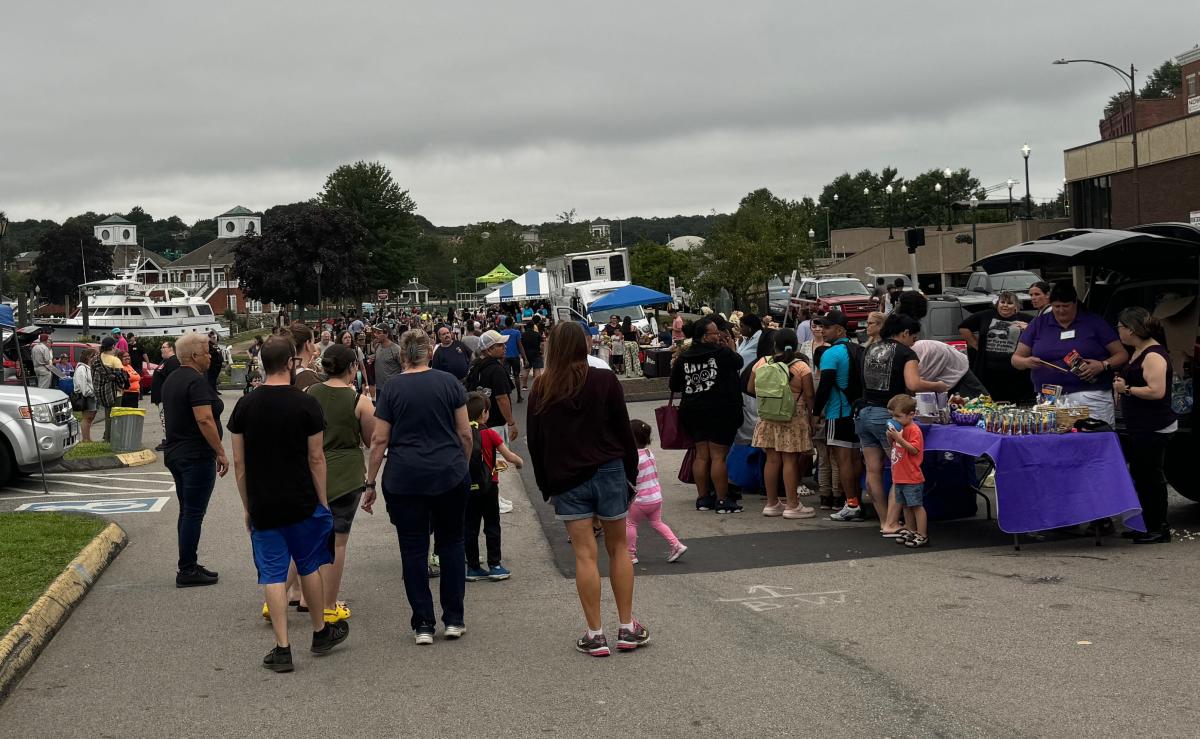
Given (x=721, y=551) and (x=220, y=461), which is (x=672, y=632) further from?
(x=220, y=461)

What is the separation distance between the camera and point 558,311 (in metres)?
44.3

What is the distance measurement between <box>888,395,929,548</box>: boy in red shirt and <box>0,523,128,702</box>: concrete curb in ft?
21.1

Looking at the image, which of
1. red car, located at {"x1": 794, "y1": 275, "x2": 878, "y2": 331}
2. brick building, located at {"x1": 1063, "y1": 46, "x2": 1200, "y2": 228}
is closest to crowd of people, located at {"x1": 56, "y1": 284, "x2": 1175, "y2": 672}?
red car, located at {"x1": 794, "y1": 275, "x2": 878, "y2": 331}

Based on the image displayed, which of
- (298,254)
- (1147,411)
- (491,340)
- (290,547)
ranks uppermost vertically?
(298,254)

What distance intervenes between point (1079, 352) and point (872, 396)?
1690 millimetres

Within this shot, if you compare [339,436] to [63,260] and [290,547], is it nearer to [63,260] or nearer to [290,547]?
[290,547]

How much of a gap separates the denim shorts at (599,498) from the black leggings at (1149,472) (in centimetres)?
479

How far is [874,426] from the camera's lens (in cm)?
1011

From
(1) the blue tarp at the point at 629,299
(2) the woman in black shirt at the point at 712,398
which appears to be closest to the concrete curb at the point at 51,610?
(2) the woman in black shirt at the point at 712,398

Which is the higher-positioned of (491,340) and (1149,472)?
(491,340)

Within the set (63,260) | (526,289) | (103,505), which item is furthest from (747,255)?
(63,260)

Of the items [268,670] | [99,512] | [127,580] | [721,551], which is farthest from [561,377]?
[99,512]

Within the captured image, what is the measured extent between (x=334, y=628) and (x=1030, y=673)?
159 inches

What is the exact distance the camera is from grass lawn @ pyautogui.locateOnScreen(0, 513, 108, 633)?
832cm
